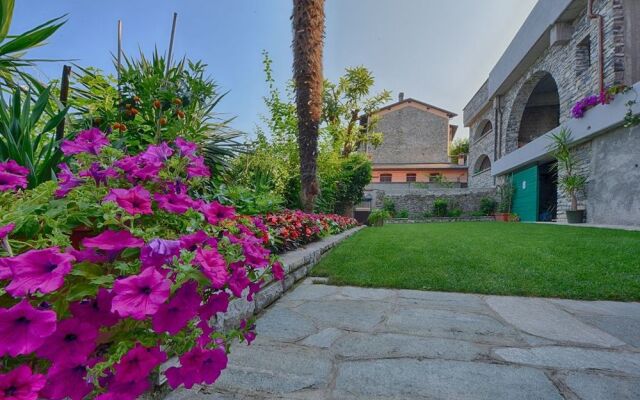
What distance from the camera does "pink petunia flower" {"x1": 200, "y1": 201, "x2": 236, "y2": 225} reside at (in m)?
0.86

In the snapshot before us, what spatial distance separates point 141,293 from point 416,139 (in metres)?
28.1

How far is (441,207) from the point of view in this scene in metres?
16.1

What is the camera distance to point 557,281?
2672 millimetres

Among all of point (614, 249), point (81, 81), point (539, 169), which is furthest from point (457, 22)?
Result: point (81, 81)

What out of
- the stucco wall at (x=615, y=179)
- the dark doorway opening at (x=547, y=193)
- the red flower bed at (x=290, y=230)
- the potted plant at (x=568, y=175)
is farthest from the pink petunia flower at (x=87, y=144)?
the dark doorway opening at (x=547, y=193)

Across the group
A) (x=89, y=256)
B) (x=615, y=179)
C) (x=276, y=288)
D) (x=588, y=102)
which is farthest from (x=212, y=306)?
(x=588, y=102)

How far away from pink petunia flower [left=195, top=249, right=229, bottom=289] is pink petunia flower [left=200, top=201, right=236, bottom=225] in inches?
6.6

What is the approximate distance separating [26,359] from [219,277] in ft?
1.26

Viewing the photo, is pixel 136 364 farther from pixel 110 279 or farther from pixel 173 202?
pixel 173 202

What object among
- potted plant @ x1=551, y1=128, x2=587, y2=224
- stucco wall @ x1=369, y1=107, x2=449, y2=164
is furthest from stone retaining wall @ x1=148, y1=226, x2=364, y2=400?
stucco wall @ x1=369, y1=107, x2=449, y2=164

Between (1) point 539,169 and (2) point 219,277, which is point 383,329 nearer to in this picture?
(2) point 219,277

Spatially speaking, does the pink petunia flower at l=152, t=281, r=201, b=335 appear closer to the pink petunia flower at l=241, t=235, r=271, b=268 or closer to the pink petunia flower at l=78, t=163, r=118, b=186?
the pink petunia flower at l=241, t=235, r=271, b=268

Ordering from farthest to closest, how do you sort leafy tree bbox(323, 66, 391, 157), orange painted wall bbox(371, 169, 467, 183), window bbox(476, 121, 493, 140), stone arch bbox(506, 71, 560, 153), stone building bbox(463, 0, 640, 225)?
1. orange painted wall bbox(371, 169, 467, 183)
2. window bbox(476, 121, 493, 140)
3. stone arch bbox(506, 71, 560, 153)
4. leafy tree bbox(323, 66, 391, 157)
5. stone building bbox(463, 0, 640, 225)

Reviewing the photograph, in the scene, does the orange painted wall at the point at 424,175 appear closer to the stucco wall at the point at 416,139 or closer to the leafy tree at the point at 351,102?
the stucco wall at the point at 416,139
